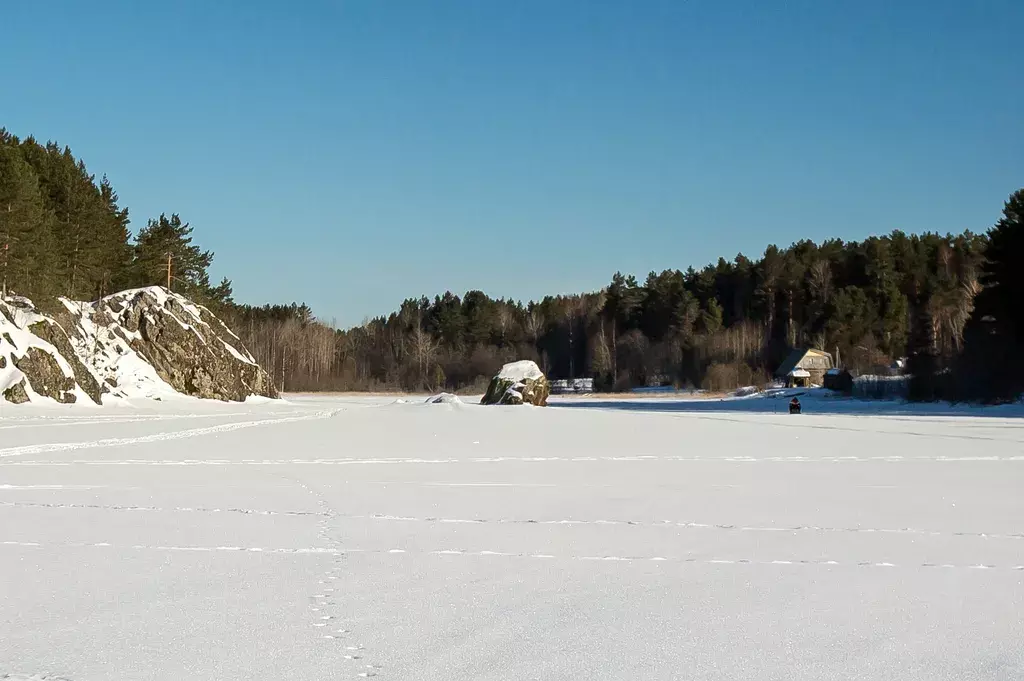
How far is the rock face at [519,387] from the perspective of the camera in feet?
124

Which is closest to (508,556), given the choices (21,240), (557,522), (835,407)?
(557,522)

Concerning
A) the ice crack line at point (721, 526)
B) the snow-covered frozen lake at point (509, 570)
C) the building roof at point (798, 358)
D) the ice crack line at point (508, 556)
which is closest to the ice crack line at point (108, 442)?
the snow-covered frozen lake at point (509, 570)

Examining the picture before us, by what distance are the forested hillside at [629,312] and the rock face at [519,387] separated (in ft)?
56.7

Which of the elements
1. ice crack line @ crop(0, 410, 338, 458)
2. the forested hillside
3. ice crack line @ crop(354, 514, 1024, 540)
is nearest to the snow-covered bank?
the forested hillside

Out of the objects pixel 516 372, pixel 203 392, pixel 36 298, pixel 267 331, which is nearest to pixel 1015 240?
pixel 516 372

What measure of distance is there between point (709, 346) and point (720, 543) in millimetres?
77037

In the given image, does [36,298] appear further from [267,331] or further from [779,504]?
[267,331]

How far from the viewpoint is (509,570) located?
5.49m

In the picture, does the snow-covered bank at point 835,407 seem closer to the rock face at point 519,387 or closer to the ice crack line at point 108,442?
the rock face at point 519,387

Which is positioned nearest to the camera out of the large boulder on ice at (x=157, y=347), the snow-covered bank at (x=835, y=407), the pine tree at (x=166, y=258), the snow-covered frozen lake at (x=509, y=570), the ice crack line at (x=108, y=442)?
the snow-covered frozen lake at (x=509, y=570)

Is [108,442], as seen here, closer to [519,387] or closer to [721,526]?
[721,526]

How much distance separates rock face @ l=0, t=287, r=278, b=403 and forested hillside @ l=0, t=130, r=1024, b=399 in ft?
6.28

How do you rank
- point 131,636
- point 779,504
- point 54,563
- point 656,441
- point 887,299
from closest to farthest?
point 131,636 → point 54,563 → point 779,504 → point 656,441 → point 887,299

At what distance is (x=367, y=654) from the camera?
12.6 feet
